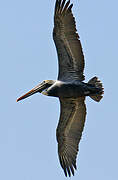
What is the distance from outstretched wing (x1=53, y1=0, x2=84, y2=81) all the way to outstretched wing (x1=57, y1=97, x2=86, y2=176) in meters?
0.82

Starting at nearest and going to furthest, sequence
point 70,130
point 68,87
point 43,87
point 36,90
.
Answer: point 68,87
point 43,87
point 36,90
point 70,130

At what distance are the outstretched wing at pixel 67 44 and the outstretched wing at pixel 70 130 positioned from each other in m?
0.82

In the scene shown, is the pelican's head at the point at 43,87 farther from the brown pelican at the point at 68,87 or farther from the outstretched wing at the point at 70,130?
the outstretched wing at the point at 70,130

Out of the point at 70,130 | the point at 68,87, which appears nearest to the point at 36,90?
the point at 68,87

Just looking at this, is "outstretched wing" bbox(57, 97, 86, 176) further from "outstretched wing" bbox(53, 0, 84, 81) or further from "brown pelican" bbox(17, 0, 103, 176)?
"outstretched wing" bbox(53, 0, 84, 81)

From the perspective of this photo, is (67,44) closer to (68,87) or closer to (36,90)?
(68,87)

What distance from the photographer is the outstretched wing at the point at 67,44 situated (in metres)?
15.3

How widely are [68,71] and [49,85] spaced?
69cm

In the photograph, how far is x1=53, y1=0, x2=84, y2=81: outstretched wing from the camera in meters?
15.3

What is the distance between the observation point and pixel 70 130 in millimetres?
16328

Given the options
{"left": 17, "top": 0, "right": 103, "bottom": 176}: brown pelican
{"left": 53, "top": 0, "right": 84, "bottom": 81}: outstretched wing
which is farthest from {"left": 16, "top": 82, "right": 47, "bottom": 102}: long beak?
{"left": 53, "top": 0, "right": 84, "bottom": 81}: outstretched wing

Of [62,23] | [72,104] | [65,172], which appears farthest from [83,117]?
→ [62,23]

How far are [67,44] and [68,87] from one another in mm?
1169

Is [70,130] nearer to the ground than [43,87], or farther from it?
nearer to the ground
